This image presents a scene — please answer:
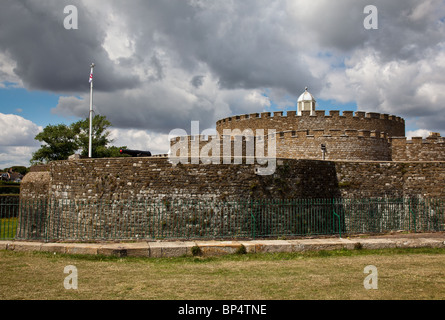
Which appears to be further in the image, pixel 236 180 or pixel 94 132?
pixel 94 132

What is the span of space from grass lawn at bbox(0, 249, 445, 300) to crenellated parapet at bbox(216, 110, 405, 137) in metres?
17.6

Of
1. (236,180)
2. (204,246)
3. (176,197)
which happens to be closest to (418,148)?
(236,180)

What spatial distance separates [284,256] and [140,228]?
229 inches

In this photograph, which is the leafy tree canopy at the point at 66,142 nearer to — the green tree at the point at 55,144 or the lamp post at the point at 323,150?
the green tree at the point at 55,144

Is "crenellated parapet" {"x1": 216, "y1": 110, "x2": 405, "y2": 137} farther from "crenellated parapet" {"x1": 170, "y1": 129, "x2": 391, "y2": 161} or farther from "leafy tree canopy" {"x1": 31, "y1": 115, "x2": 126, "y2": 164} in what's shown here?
"leafy tree canopy" {"x1": 31, "y1": 115, "x2": 126, "y2": 164}

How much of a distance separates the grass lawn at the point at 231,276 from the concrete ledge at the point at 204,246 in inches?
9.8

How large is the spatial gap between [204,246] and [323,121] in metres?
19.5

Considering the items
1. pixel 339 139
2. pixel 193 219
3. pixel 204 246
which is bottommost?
pixel 204 246

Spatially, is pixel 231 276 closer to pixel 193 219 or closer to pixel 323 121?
pixel 193 219

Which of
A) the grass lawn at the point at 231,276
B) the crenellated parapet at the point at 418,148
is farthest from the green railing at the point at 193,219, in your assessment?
the crenellated parapet at the point at 418,148

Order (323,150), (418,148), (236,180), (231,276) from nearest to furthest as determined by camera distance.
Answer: (231,276), (236,180), (323,150), (418,148)

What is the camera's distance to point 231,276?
8039mm
